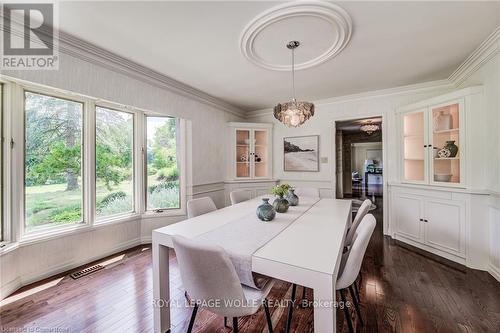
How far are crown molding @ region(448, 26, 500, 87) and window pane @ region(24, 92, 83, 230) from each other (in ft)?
14.8

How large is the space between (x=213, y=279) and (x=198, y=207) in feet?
3.81

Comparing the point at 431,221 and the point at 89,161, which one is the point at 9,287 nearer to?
the point at 89,161

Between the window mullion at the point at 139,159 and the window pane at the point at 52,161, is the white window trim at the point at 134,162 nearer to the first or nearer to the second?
the window mullion at the point at 139,159

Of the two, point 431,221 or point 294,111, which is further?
point 431,221

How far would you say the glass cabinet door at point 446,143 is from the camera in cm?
259

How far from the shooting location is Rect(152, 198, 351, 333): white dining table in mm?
987

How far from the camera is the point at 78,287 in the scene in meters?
2.04

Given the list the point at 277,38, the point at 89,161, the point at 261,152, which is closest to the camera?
the point at 277,38

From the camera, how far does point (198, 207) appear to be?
7.13 feet

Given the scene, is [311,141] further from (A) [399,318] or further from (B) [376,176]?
(B) [376,176]

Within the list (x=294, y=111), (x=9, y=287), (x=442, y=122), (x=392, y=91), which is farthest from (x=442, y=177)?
(x=9, y=287)

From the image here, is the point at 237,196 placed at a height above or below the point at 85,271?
above

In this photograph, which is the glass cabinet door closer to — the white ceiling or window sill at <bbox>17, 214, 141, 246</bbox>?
the white ceiling

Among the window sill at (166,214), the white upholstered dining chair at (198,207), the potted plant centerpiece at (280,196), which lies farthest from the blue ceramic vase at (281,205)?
the window sill at (166,214)
